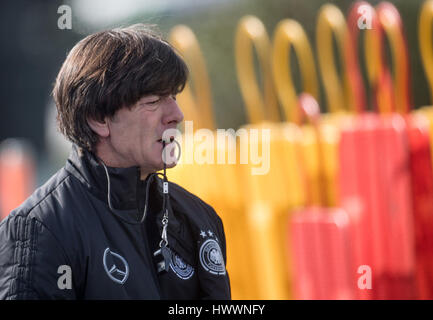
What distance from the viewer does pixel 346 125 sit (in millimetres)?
2916

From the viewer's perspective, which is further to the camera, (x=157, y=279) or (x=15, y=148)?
(x=15, y=148)

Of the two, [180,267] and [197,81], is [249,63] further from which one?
[180,267]

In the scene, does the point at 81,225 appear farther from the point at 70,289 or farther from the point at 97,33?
the point at 97,33

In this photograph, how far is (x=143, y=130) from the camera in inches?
65.8

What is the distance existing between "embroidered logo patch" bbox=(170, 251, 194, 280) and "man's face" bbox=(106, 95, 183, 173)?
207mm

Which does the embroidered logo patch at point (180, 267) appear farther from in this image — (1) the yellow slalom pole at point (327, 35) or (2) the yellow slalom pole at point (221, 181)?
(1) the yellow slalom pole at point (327, 35)

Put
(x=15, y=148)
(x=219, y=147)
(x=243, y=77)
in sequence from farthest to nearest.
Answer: (x=15, y=148)
(x=243, y=77)
(x=219, y=147)

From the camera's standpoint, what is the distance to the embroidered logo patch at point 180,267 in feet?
5.44

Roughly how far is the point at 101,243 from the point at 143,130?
0.94ft

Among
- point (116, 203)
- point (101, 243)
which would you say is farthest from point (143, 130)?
point (101, 243)

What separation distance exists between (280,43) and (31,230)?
216cm

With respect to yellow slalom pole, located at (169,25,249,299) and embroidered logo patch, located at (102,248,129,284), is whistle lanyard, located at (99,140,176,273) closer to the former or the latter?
embroidered logo patch, located at (102,248,129,284)

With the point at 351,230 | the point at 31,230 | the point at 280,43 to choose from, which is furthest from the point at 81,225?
the point at 280,43

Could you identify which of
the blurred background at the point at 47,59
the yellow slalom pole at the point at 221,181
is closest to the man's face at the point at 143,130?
the yellow slalom pole at the point at 221,181
